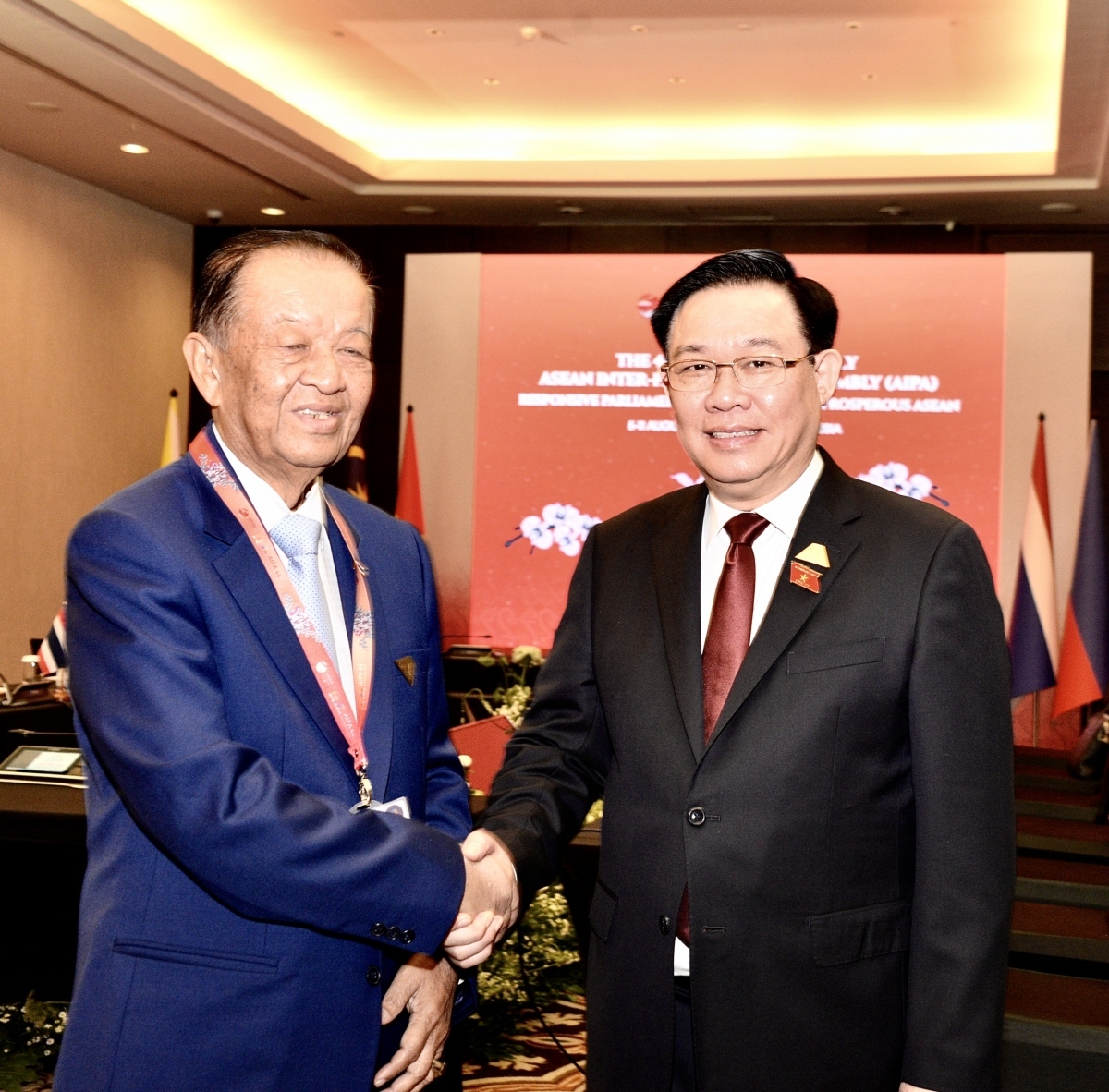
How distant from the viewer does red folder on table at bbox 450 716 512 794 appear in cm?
330

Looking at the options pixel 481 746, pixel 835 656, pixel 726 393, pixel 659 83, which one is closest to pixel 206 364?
pixel 726 393

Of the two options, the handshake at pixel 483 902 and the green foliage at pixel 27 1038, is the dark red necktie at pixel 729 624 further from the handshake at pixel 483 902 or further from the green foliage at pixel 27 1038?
the green foliage at pixel 27 1038

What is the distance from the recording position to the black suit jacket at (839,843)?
1.63 metres

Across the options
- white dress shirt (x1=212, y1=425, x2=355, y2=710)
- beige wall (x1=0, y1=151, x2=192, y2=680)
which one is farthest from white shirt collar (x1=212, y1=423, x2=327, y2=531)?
beige wall (x1=0, y1=151, x2=192, y2=680)

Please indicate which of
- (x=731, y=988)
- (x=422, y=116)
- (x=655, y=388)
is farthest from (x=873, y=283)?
(x=731, y=988)

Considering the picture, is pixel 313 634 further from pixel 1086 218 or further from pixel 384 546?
pixel 1086 218

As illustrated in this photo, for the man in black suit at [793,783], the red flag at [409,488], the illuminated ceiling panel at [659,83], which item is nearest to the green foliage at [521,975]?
the man in black suit at [793,783]

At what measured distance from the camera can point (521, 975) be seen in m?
4.16

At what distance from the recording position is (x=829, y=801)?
166 centimetres

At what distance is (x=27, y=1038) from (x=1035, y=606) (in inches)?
218

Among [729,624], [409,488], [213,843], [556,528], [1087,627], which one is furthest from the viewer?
[556,528]

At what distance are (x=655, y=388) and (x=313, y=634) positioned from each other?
21.5ft

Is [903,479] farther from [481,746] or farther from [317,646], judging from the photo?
[317,646]

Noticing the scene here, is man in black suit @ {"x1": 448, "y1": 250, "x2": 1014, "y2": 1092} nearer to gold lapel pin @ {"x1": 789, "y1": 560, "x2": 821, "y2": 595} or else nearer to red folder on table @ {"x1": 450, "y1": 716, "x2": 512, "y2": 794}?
gold lapel pin @ {"x1": 789, "y1": 560, "x2": 821, "y2": 595}
